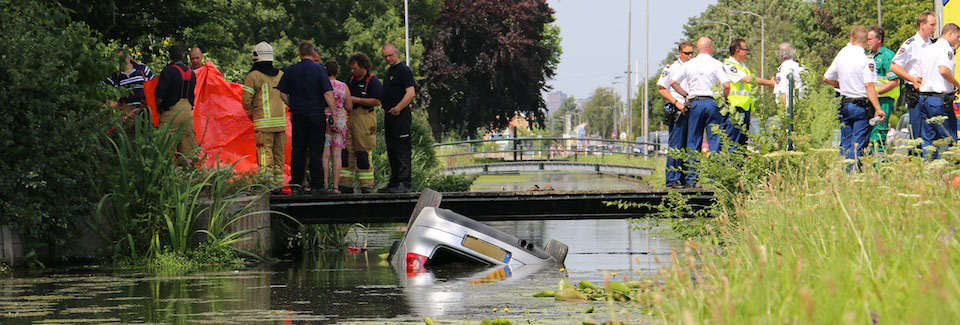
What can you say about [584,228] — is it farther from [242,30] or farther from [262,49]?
[242,30]

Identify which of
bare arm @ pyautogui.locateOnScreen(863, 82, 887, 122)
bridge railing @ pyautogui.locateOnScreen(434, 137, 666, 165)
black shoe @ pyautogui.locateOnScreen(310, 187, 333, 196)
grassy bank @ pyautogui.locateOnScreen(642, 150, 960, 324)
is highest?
bare arm @ pyautogui.locateOnScreen(863, 82, 887, 122)

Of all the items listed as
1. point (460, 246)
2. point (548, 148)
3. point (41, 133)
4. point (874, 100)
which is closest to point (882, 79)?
point (874, 100)

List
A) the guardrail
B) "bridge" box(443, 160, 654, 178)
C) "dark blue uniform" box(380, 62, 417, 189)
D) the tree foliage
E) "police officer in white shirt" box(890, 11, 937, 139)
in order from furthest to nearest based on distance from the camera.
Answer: the guardrail < "bridge" box(443, 160, 654, 178) < "dark blue uniform" box(380, 62, 417, 189) < "police officer in white shirt" box(890, 11, 937, 139) < the tree foliage

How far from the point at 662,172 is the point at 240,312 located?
25.8 meters

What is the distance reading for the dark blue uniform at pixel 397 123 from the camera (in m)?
15.5

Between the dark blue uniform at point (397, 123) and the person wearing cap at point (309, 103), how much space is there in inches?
37.7

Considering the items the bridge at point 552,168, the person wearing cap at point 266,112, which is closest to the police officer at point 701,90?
the person wearing cap at point 266,112

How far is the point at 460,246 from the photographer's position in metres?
12.5

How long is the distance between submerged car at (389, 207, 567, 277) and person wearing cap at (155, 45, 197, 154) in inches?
118

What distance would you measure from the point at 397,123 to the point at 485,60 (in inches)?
1774

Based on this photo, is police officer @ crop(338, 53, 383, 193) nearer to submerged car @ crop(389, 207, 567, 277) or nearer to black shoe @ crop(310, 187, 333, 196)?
black shoe @ crop(310, 187, 333, 196)

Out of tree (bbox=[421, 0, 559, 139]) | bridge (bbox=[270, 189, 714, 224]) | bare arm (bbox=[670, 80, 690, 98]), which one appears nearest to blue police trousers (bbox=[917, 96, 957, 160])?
bare arm (bbox=[670, 80, 690, 98])

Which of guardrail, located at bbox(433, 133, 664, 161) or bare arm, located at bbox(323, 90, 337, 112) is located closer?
bare arm, located at bbox(323, 90, 337, 112)

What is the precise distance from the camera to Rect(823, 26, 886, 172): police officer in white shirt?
48.7 feet
